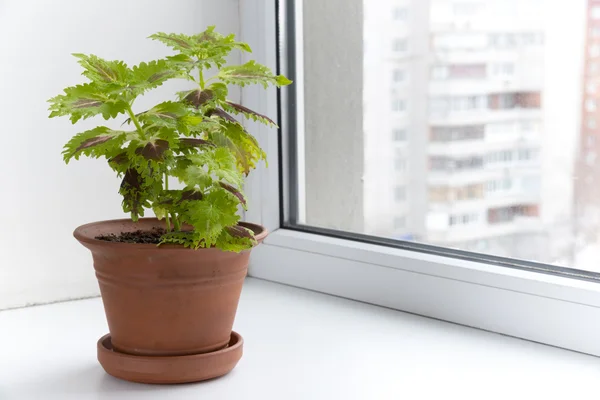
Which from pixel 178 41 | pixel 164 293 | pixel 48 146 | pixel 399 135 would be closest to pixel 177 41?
pixel 178 41

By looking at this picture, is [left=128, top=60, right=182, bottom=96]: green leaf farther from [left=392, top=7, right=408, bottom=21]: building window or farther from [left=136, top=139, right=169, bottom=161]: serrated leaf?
[left=392, top=7, right=408, bottom=21]: building window

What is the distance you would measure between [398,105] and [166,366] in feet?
2.27

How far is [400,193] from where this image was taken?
1393 millimetres

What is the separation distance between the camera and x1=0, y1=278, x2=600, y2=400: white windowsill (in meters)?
0.91

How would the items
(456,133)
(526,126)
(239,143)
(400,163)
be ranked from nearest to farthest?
(239,143) → (526,126) → (456,133) → (400,163)

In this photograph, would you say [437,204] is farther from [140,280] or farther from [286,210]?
[140,280]

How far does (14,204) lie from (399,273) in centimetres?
67

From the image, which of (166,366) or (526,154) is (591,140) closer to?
(526,154)

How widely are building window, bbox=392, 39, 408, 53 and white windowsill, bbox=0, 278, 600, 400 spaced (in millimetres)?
475

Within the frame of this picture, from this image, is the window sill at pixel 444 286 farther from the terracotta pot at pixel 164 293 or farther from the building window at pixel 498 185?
the terracotta pot at pixel 164 293

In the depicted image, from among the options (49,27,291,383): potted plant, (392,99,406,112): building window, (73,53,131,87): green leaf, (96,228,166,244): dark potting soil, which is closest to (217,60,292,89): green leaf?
(49,27,291,383): potted plant

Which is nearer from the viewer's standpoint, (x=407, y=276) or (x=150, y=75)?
(x=150, y=75)

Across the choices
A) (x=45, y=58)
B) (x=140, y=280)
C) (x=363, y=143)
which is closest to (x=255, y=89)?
(x=363, y=143)

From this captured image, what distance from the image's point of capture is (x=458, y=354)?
104 cm
